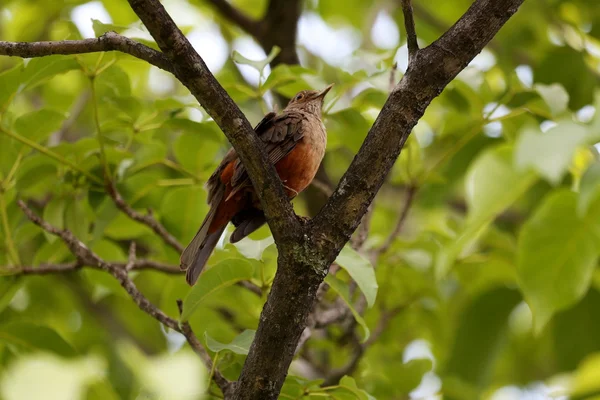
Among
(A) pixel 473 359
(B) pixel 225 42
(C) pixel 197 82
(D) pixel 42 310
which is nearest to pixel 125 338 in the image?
(D) pixel 42 310

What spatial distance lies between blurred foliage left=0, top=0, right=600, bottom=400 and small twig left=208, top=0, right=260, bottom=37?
50cm

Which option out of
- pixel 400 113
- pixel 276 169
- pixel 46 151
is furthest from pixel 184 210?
pixel 400 113

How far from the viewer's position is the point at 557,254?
3.33 m

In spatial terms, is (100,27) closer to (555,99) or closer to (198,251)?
(198,251)

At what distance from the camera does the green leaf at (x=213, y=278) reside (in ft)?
9.27

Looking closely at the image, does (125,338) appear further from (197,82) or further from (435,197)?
(197,82)

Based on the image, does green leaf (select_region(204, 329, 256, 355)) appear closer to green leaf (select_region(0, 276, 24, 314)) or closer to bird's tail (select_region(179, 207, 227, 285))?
bird's tail (select_region(179, 207, 227, 285))

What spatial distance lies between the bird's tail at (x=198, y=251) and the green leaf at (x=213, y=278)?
553 mm

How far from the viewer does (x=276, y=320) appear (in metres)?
2.52

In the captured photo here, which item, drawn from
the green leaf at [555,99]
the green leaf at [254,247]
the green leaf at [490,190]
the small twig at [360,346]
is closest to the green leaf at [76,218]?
the green leaf at [254,247]

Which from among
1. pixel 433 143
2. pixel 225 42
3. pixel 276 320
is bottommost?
pixel 276 320

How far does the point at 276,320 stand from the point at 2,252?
5.85 feet

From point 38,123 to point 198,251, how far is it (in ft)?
2.99

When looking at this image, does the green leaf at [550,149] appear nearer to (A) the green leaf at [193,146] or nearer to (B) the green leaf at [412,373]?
(A) the green leaf at [193,146]
